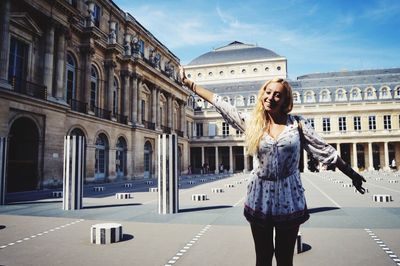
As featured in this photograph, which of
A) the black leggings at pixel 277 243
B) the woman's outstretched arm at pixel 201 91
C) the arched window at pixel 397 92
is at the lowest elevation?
the black leggings at pixel 277 243

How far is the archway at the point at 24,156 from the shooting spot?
751 inches

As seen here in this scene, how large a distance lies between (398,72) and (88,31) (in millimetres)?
55335

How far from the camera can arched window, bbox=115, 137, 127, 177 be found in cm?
3058

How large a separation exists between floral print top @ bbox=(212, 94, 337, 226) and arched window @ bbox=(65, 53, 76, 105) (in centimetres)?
2458

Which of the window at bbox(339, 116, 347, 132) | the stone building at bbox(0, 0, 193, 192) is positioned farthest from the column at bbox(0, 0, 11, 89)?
the window at bbox(339, 116, 347, 132)

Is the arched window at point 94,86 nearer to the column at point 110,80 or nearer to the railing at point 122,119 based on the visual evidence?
the column at point 110,80

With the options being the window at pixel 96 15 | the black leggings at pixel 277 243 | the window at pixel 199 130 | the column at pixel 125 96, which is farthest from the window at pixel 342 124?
the black leggings at pixel 277 243

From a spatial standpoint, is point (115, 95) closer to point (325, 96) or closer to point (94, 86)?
point (94, 86)

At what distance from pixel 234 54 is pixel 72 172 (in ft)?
229

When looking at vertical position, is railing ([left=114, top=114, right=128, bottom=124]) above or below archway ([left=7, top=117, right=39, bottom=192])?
above

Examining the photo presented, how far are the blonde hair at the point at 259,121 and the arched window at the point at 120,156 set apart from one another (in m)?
29.0

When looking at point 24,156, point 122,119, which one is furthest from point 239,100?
point 24,156

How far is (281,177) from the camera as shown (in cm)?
255

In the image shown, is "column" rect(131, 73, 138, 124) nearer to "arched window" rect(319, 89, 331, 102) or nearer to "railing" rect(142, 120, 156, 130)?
"railing" rect(142, 120, 156, 130)
